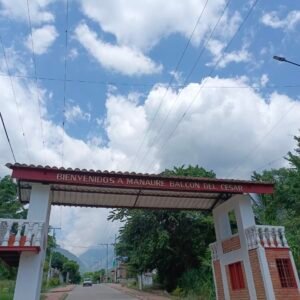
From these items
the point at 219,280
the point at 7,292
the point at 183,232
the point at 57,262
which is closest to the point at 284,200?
the point at 183,232

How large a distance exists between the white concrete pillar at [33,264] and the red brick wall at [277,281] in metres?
6.67

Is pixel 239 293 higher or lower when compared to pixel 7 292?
lower

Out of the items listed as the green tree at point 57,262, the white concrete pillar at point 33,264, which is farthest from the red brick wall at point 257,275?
the green tree at point 57,262

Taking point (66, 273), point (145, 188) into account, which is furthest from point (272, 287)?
point (66, 273)

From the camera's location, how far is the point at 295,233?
1709 cm

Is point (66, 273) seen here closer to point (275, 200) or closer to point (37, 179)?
point (275, 200)

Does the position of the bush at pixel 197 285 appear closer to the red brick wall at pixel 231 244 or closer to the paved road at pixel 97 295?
the paved road at pixel 97 295

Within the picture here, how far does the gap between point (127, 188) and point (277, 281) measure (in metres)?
5.23

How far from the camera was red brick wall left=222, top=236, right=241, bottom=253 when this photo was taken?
12.2 m

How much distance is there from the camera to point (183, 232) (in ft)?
80.0

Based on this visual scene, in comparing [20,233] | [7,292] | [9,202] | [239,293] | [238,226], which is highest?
[9,202]

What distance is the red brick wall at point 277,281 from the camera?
10557 millimetres

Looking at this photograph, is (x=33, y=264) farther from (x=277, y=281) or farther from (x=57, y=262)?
(x=57, y=262)

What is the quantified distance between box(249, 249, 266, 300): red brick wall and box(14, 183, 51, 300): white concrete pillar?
20.7ft
